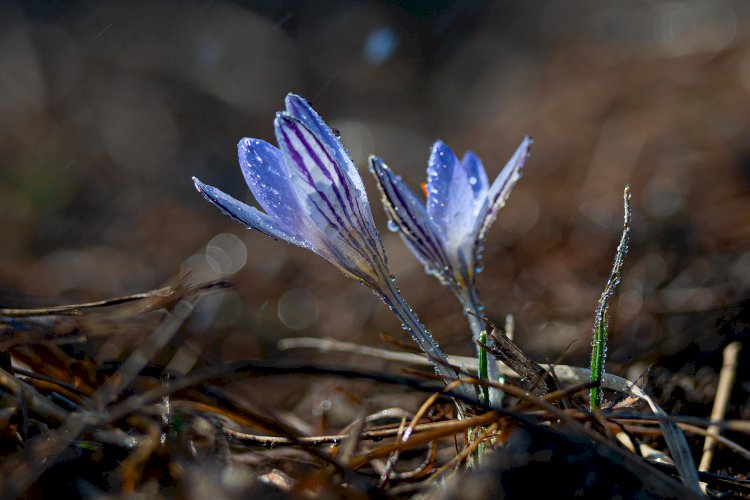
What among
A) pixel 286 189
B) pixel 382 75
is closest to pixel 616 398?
pixel 286 189

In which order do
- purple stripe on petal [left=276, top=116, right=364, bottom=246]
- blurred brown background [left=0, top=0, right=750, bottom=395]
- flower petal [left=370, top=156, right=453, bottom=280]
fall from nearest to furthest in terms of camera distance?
purple stripe on petal [left=276, top=116, right=364, bottom=246]
flower petal [left=370, top=156, right=453, bottom=280]
blurred brown background [left=0, top=0, right=750, bottom=395]

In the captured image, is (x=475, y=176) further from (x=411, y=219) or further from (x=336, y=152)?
(x=336, y=152)

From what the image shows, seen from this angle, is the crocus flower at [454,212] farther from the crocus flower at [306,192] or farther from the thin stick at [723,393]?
the thin stick at [723,393]

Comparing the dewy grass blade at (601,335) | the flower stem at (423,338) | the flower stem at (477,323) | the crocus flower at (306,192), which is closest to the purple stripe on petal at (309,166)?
the crocus flower at (306,192)

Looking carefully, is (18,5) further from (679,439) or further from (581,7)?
(679,439)

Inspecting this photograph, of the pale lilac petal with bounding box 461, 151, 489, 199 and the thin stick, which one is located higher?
the pale lilac petal with bounding box 461, 151, 489, 199

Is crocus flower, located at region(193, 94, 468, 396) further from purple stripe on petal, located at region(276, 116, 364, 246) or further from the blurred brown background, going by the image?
the blurred brown background

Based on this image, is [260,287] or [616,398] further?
[260,287]

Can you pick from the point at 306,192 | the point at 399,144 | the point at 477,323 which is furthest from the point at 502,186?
the point at 399,144

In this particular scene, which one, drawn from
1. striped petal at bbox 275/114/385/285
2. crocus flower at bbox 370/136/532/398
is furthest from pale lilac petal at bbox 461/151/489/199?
striped petal at bbox 275/114/385/285
